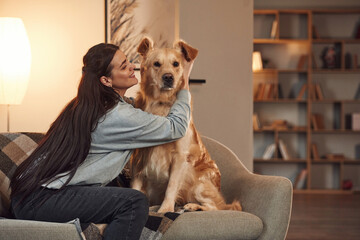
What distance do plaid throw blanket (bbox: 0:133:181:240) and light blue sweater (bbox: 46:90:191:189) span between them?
22cm

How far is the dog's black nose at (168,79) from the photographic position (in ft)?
7.50

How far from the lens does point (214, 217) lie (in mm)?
2105

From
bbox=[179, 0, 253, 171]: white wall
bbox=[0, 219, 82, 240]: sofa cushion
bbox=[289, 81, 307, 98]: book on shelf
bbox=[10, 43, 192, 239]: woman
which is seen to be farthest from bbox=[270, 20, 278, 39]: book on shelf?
bbox=[0, 219, 82, 240]: sofa cushion

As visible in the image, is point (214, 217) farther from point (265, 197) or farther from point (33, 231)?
point (33, 231)

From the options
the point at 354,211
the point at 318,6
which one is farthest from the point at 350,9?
the point at 354,211

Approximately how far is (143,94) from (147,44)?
239 mm

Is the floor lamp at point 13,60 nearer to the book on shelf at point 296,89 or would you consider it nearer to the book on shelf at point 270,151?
the book on shelf at point 270,151

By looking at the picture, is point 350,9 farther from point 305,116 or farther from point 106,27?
point 106,27

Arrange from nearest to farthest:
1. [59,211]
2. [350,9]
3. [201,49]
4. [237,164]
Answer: [59,211], [237,164], [201,49], [350,9]

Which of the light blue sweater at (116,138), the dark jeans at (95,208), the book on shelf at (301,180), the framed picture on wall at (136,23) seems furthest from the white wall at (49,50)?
the book on shelf at (301,180)

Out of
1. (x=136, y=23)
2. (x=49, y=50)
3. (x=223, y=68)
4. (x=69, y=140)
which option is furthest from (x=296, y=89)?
(x=69, y=140)

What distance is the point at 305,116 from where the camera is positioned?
6.96 meters

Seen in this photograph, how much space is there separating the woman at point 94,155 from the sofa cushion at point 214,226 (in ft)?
0.65

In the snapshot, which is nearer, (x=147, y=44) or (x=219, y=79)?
(x=147, y=44)
